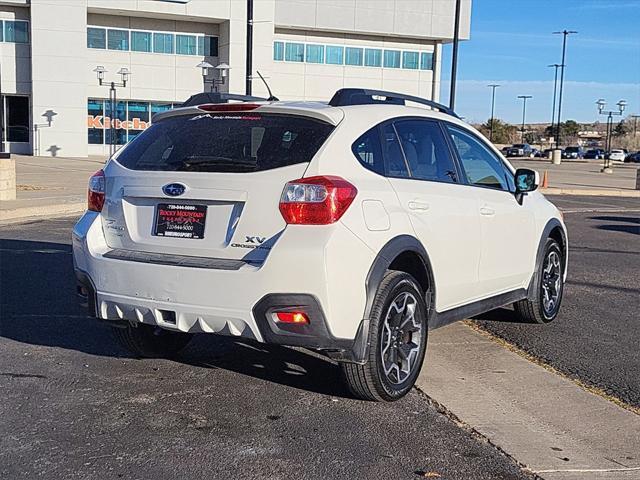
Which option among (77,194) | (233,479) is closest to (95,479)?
(233,479)

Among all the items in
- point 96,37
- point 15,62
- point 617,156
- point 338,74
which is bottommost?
point 617,156

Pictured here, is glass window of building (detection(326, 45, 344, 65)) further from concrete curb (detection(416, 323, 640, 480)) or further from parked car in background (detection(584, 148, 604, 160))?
concrete curb (detection(416, 323, 640, 480))

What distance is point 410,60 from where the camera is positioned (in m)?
51.2

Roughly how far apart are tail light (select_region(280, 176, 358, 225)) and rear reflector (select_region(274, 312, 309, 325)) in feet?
1.58

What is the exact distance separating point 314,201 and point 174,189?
87 cm

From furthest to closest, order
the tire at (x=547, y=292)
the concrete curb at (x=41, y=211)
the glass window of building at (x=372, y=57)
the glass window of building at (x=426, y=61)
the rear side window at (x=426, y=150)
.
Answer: the glass window of building at (x=426, y=61) < the glass window of building at (x=372, y=57) < the concrete curb at (x=41, y=211) < the tire at (x=547, y=292) < the rear side window at (x=426, y=150)

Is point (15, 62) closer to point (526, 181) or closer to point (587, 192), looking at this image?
point (587, 192)

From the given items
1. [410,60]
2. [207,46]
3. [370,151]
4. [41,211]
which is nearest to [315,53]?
[410,60]

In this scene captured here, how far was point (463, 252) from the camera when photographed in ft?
18.0

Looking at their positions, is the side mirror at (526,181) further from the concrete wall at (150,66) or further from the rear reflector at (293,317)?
the concrete wall at (150,66)

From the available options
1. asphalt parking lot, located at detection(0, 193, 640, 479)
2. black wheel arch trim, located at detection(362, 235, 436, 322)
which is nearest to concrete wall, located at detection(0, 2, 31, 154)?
asphalt parking lot, located at detection(0, 193, 640, 479)

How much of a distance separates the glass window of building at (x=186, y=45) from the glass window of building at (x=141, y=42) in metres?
1.61

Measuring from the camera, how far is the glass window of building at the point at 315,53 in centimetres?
4906

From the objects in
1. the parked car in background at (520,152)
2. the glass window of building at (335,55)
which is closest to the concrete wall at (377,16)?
the glass window of building at (335,55)
